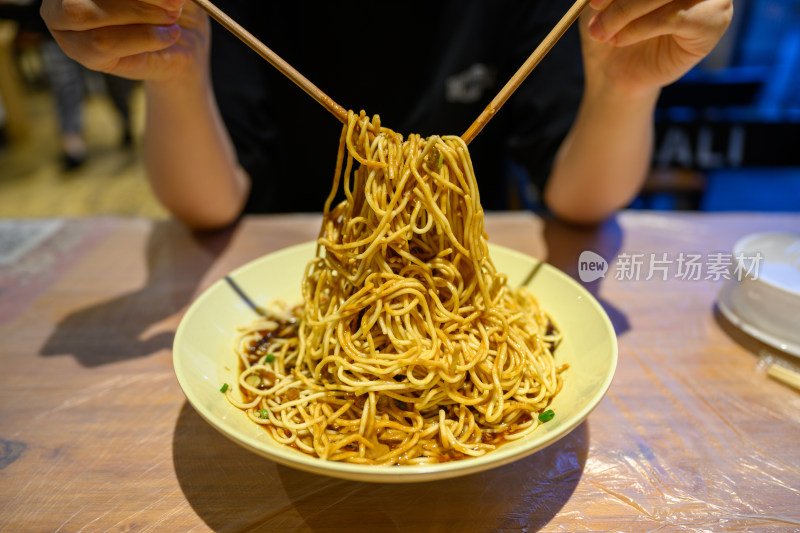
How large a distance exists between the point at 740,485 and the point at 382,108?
235 cm

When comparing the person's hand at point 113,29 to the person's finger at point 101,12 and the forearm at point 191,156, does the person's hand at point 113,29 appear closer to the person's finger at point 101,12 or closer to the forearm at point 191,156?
the person's finger at point 101,12

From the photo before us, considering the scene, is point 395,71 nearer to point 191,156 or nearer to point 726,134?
point 191,156

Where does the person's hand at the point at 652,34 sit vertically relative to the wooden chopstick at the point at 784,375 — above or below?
above

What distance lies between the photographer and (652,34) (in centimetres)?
138

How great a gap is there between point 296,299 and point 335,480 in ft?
2.26

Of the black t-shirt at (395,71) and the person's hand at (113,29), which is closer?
the person's hand at (113,29)

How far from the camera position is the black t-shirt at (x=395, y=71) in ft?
8.18

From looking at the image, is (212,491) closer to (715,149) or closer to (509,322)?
(509,322)

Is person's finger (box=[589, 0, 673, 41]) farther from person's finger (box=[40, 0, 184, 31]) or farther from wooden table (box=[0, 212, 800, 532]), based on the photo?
person's finger (box=[40, 0, 184, 31])

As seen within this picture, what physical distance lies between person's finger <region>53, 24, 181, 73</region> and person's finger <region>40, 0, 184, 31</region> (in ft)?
0.08

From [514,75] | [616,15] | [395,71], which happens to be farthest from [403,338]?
[395,71]

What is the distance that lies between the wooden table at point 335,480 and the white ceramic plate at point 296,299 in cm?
15

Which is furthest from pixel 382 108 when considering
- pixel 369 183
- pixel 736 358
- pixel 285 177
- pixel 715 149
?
pixel 715 149

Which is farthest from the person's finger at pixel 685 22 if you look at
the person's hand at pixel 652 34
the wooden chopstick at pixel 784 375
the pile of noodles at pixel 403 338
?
the wooden chopstick at pixel 784 375
